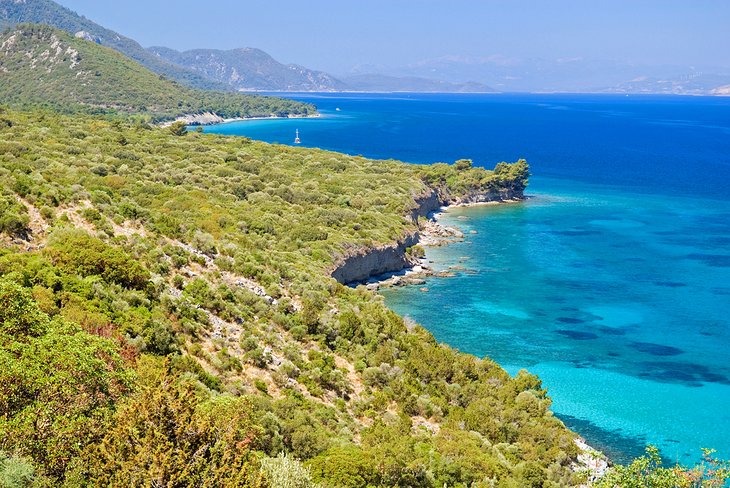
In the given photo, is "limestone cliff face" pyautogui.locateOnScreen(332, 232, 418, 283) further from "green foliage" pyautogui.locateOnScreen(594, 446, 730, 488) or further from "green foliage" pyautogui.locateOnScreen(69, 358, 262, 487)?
"green foliage" pyautogui.locateOnScreen(69, 358, 262, 487)

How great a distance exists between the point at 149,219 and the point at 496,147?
124m

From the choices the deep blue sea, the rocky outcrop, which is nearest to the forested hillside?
the deep blue sea

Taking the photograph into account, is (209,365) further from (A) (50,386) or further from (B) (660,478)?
(B) (660,478)

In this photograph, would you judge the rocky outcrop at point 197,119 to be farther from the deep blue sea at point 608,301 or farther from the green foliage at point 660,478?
the green foliage at point 660,478

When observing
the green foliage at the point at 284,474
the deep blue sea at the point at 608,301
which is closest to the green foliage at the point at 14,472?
the green foliage at the point at 284,474

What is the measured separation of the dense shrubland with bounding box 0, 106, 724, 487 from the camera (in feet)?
41.5

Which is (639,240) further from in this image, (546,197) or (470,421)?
(470,421)

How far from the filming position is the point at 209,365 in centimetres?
2442

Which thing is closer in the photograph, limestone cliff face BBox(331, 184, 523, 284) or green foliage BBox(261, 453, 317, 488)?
green foliage BBox(261, 453, 317, 488)

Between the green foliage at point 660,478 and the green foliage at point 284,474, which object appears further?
A: the green foliage at point 660,478

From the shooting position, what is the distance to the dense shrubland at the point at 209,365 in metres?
12.7

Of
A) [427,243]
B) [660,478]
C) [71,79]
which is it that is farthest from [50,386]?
[71,79]

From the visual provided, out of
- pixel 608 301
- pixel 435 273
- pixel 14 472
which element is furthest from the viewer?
pixel 435 273

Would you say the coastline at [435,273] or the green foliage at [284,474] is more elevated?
the green foliage at [284,474]
